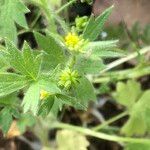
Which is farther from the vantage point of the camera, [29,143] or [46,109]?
[29,143]

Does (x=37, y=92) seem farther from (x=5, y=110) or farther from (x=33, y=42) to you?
(x=33, y=42)

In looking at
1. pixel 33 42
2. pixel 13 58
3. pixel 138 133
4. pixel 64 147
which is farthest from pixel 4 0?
pixel 138 133

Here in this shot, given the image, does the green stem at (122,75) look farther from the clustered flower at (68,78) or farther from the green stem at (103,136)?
the clustered flower at (68,78)

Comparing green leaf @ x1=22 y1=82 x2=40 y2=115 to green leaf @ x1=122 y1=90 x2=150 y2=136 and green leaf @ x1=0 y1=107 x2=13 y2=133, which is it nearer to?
green leaf @ x1=0 y1=107 x2=13 y2=133

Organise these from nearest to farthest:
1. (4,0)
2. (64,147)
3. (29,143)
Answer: (4,0) < (64,147) < (29,143)

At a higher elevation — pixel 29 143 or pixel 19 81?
pixel 19 81

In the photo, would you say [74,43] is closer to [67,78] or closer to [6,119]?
[67,78]

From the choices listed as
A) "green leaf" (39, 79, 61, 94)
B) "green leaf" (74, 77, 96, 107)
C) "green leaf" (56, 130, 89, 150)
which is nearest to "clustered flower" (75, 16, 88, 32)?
"green leaf" (74, 77, 96, 107)
